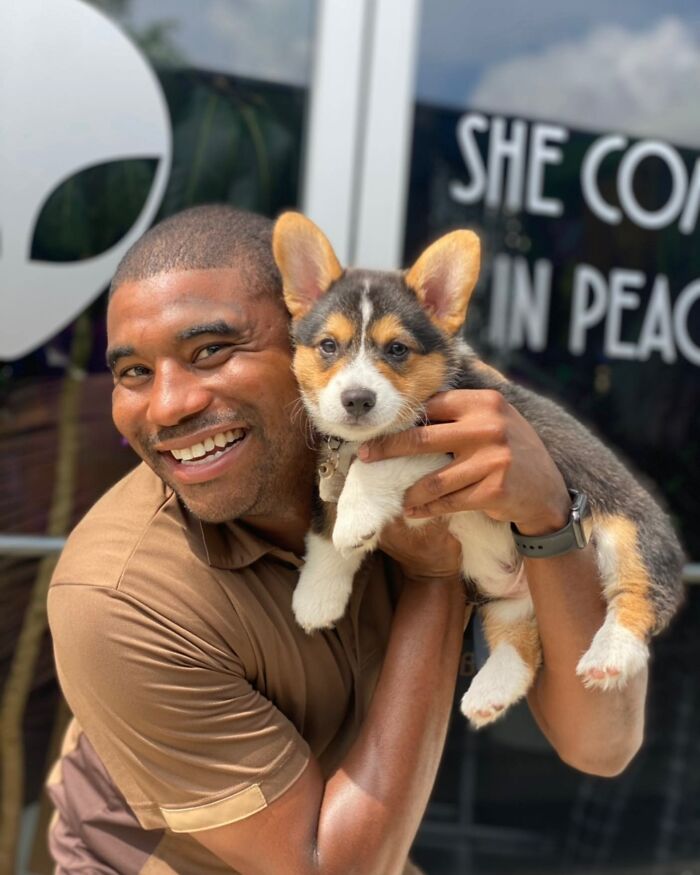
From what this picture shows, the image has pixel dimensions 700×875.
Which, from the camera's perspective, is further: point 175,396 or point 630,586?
point 630,586

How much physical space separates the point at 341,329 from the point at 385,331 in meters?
0.09

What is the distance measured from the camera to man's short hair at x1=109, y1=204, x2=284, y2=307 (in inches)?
71.8

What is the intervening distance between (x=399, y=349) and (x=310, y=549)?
46cm

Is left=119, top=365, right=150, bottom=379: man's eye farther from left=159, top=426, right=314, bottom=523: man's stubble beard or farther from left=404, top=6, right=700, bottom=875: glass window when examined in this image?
left=404, top=6, right=700, bottom=875: glass window

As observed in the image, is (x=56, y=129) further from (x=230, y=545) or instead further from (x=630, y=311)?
(x=630, y=311)

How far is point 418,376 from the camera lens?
72.3 inches

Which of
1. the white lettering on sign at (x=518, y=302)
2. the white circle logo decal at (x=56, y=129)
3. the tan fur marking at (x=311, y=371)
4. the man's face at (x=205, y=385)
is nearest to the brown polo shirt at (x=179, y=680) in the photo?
the man's face at (x=205, y=385)

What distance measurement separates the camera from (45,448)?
8.86 feet

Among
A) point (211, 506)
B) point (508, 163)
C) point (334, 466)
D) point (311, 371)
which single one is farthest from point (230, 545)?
point (508, 163)

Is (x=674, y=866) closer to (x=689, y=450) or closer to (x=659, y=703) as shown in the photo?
(x=659, y=703)

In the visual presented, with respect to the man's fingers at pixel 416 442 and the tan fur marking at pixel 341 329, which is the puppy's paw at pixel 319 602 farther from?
the tan fur marking at pixel 341 329

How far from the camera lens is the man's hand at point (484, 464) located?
1.70 meters

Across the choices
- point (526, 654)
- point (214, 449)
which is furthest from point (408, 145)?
point (526, 654)

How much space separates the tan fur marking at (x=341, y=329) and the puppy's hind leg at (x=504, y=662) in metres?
0.69
